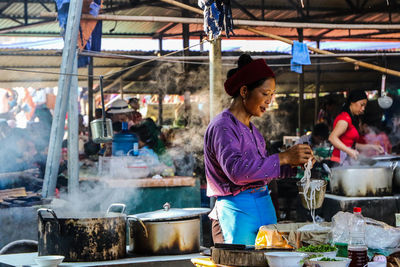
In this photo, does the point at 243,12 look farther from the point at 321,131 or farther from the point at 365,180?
the point at 365,180

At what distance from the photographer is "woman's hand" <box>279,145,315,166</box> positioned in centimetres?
282

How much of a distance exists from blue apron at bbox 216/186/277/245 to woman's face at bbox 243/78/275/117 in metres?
0.47

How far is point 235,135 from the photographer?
310 cm

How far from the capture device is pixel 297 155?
9.27 ft

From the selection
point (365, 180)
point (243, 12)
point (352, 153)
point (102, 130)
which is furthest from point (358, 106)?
point (243, 12)

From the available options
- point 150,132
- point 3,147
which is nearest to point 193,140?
point 150,132

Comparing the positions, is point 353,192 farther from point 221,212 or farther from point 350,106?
point 221,212

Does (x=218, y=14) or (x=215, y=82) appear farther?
(x=215, y=82)

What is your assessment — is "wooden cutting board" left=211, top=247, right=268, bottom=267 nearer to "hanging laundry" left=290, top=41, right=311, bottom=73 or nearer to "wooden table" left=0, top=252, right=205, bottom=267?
"wooden table" left=0, top=252, right=205, bottom=267

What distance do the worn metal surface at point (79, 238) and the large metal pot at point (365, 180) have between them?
9.84ft

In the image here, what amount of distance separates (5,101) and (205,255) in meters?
13.7

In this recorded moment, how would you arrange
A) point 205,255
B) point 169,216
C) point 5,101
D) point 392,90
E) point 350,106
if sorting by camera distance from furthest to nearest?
point 5,101 → point 392,90 → point 350,106 → point 169,216 → point 205,255

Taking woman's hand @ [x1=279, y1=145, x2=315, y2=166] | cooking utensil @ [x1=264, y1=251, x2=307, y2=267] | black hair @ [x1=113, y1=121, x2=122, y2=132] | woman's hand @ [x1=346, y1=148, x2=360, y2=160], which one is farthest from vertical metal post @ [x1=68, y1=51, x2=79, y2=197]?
cooking utensil @ [x1=264, y1=251, x2=307, y2=267]

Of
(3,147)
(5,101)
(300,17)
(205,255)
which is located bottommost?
(205,255)
